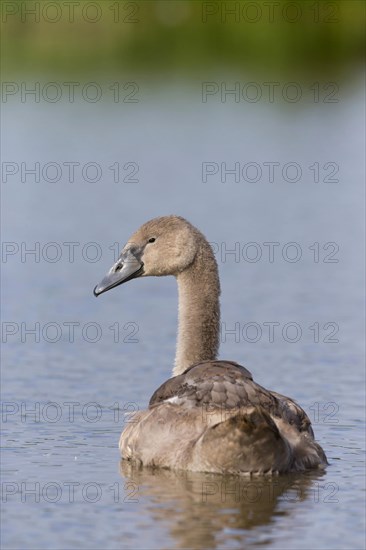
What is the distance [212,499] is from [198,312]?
233 centimetres

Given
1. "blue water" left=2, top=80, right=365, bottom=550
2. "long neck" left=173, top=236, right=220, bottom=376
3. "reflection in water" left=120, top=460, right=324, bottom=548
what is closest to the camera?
"reflection in water" left=120, top=460, right=324, bottom=548

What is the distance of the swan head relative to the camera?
1089 centimetres

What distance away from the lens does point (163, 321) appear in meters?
14.3

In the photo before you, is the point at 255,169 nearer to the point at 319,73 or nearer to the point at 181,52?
the point at 319,73

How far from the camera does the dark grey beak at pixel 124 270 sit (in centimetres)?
1099

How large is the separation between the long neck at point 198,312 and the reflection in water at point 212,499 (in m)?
1.21

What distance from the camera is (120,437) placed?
33.3 ft

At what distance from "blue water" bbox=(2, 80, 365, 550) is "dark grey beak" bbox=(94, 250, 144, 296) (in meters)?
0.99

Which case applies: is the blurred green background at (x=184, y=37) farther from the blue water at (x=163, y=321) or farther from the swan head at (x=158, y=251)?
the swan head at (x=158, y=251)

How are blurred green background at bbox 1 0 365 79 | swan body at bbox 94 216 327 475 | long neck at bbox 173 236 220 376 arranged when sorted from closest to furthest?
1. swan body at bbox 94 216 327 475
2. long neck at bbox 173 236 220 376
3. blurred green background at bbox 1 0 365 79

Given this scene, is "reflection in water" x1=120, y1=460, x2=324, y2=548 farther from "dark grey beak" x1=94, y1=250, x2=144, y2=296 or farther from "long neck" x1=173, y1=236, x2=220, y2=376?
"dark grey beak" x1=94, y1=250, x2=144, y2=296

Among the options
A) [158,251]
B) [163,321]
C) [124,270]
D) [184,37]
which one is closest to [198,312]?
[158,251]

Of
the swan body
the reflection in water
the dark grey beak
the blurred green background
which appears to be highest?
the blurred green background

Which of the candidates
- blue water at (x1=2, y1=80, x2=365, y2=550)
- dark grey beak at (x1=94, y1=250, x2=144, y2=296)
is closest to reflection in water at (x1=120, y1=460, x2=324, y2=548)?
blue water at (x1=2, y1=80, x2=365, y2=550)
